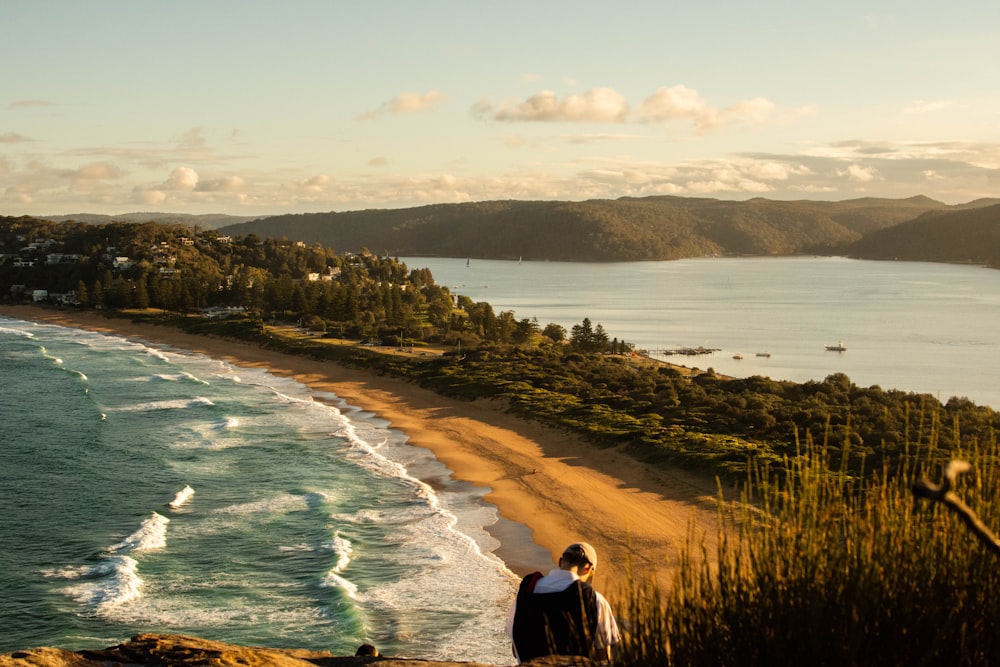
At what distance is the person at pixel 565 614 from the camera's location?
6031 millimetres

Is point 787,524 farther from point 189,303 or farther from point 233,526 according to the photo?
point 189,303

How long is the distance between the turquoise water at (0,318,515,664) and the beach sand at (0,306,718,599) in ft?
3.17

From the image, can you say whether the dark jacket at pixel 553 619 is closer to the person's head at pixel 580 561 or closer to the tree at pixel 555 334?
the person's head at pixel 580 561

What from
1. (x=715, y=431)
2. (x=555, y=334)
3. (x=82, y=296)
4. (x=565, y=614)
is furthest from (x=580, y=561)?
(x=82, y=296)

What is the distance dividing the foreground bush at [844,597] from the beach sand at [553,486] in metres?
4.42

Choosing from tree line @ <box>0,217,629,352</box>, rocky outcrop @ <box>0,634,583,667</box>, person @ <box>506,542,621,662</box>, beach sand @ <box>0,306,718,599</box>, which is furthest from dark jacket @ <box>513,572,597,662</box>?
tree line @ <box>0,217,629,352</box>

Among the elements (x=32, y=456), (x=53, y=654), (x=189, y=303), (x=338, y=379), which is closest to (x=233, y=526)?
(x=32, y=456)

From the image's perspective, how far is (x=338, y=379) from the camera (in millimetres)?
51219

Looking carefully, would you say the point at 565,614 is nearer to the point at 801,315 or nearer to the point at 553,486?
the point at 553,486

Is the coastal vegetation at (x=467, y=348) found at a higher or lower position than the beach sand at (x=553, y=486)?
higher

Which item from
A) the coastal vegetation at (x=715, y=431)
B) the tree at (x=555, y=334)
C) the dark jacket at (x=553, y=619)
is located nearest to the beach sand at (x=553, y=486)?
the coastal vegetation at (x=715, y=431)

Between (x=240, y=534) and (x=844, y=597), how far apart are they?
1852cm

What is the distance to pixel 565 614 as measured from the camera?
6.13m

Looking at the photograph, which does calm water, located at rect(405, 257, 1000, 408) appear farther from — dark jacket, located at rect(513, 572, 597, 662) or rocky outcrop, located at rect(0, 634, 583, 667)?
dark jacket, located at rect(513, 572, 597, 662)
